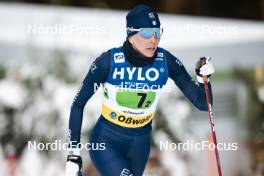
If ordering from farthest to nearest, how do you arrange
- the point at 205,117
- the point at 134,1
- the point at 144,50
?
the point at 134,1 → the point at 205,117 → the point at 144,50

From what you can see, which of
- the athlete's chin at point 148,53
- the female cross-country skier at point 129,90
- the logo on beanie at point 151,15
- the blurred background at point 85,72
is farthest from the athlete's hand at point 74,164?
the blurred background at point 85,72

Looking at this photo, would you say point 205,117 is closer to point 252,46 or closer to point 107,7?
point 252,46

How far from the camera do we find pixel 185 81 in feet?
7.65

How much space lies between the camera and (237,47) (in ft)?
10.7

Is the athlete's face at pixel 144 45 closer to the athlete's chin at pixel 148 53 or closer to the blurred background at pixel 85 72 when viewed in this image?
the athlete's chin at pixel 148 53

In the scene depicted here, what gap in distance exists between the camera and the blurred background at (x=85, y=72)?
304 cm

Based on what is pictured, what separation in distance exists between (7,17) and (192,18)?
83 centimetres

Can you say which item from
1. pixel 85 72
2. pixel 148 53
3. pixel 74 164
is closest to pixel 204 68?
pixel 148 53

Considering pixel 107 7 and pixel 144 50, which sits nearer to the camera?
pixel 144 50

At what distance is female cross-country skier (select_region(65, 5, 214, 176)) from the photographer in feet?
7.36

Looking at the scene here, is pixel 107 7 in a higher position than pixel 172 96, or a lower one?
Answer: higher

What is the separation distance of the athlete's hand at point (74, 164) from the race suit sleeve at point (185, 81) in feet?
1.31

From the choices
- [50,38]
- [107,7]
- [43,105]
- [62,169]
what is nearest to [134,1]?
[107,7]

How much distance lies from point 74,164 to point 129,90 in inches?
11.6
